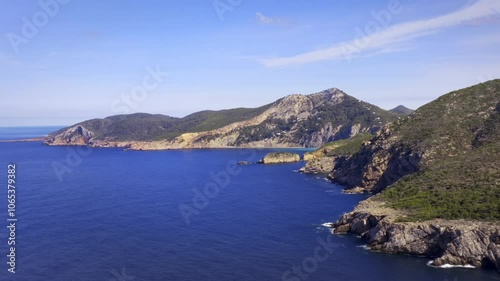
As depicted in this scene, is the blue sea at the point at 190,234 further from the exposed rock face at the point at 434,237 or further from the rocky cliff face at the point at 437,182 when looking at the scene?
the rocky cliff face at the point at 437,182

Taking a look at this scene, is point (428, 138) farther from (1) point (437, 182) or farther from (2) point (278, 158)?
(2) point (278, 158)

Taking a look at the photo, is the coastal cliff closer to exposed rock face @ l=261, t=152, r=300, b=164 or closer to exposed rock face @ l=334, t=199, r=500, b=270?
exposed rock face @ l=334, t=199, r=500, b=270

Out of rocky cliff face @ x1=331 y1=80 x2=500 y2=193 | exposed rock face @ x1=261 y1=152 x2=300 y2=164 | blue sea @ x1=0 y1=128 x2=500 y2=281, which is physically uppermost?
rocky cliff face @ x1=331 y1=80 x2=500 y2=193

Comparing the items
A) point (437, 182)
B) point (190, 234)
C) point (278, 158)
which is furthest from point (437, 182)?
point (278, 158)

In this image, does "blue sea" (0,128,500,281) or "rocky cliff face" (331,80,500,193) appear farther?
"rocky cliff face" (331,80,500,193)

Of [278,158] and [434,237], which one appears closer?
[434,237]

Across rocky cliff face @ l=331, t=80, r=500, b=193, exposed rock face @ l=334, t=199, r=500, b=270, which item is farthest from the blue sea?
rocky cliff face @ l=331, t=80, r=500, b=193

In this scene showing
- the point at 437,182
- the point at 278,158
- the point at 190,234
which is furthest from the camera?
the point at 278,158
